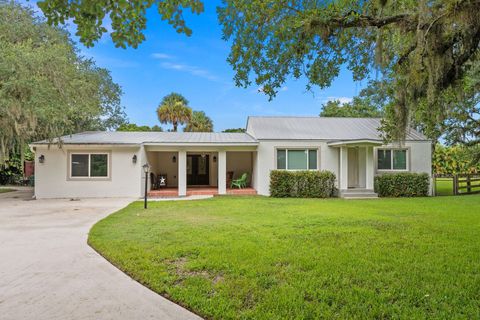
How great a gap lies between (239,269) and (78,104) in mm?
12071

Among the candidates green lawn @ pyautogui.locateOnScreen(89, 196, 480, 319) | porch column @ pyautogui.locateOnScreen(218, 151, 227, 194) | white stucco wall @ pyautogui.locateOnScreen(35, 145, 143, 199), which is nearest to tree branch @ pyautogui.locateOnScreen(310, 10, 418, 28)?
green lawn @ pyautogui.locateOnScreen(89, 196, 480, 319)

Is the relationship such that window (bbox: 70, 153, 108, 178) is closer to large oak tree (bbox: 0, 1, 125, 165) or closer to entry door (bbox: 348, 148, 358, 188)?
large oak tree (bbox: 0, 1, 125, 165)

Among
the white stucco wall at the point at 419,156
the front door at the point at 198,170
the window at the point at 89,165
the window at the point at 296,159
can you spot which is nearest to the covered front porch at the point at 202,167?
the front door at the point at 198,170

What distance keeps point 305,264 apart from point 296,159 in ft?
35.0

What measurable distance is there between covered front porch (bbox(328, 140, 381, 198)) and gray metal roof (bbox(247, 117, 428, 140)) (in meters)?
0.89

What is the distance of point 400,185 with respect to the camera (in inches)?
564

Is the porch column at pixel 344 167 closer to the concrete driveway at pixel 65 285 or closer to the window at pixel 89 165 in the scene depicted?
the window at pixel 89 165

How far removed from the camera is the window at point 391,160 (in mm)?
15094

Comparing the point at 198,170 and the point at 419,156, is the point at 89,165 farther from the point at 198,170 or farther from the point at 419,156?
the point at 419,156

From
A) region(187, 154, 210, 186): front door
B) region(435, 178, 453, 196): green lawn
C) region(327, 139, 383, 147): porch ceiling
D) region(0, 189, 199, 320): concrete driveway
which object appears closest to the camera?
region(0, 189, 199, 320): concrete driveway

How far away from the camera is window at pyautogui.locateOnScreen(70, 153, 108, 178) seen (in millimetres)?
13742

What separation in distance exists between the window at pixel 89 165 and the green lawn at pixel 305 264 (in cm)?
684

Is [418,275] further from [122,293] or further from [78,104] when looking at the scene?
[78,104]

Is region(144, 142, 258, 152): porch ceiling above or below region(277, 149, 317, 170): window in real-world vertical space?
above
